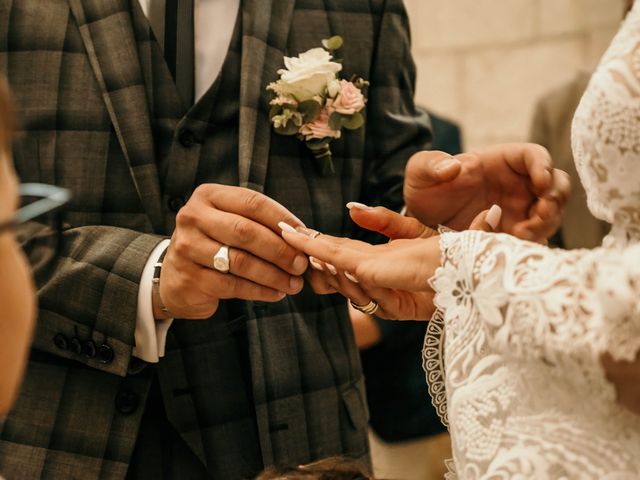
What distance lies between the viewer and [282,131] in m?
1.59

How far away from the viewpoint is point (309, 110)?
1.62m

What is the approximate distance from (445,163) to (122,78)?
593 millimetres

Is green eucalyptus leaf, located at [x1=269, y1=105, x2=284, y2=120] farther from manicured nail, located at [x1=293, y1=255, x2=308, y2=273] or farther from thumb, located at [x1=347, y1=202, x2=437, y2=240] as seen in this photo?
manicured nail, located at [x1=293, y1=255, x2=308, y2=273]

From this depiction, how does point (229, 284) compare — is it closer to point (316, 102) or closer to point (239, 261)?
point (239, 261)

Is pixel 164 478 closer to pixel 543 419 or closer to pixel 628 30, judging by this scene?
pixel 543 419

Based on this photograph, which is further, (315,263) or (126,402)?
(126,402)

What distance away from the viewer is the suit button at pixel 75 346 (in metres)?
1.43

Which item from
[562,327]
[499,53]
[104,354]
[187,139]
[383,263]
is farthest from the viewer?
[499,53]

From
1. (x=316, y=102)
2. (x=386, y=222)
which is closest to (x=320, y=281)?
(x=386, y=222)

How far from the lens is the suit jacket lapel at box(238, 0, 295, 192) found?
1.56m

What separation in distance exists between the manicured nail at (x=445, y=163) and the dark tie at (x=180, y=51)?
476 millimetres

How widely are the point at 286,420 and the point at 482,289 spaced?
69 centimetres

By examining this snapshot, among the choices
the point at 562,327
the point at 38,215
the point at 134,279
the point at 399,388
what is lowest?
the point at 399,388

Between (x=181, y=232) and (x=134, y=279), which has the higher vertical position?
(x=181, y=232)
